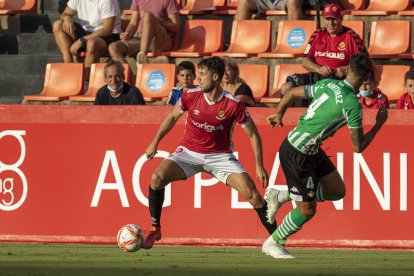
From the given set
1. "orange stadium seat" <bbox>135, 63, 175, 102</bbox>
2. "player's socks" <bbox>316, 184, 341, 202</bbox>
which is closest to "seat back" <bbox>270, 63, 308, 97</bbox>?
"orange stadium seat" <bbox>135, 63, 175, 102</bbox>

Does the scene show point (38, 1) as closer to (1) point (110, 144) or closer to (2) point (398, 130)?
(1) point (110, 144)

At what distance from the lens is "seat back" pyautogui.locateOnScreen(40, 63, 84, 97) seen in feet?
53.4

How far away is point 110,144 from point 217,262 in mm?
3160

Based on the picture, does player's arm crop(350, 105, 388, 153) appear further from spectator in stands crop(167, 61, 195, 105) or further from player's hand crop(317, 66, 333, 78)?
spectator in stands crop(167, 61, 195, 105)

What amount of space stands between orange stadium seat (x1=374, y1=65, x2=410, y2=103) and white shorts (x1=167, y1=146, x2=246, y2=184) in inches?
154

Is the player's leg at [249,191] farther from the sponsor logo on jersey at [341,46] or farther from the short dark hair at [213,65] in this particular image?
the sponsor logo on jersey at [341,46]

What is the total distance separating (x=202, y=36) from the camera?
16688 mm

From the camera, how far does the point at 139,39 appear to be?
16.3 meters

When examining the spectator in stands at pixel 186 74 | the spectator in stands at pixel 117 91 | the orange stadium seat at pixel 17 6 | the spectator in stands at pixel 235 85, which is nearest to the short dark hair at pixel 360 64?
the spectator in stands at pixel 235 85

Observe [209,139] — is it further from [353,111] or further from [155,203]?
[353,111]

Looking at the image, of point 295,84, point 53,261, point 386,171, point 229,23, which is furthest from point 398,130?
point 229,23

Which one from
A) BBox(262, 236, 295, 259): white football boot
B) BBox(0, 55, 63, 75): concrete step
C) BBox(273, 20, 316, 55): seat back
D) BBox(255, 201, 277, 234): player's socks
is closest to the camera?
BBox(262, 236, 295, 259): white football boot

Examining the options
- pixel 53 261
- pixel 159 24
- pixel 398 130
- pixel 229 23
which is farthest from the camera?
pixel 229 23

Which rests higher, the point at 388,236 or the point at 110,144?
the point at 110,144
